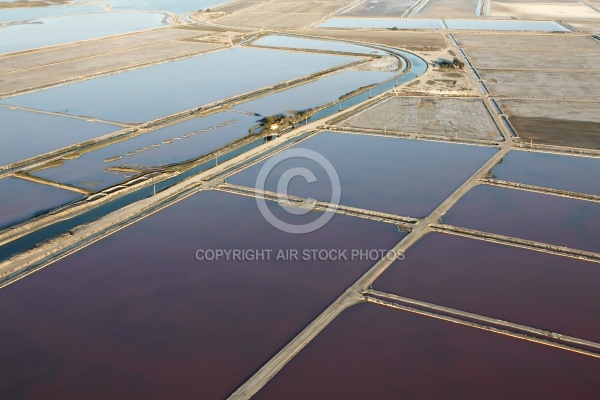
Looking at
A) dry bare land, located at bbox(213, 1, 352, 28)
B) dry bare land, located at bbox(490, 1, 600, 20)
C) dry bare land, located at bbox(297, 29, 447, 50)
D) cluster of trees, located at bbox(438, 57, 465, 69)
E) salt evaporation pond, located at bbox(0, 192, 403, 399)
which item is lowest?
salt evaporation pond, located at bbox(0, 192, 403, 399)

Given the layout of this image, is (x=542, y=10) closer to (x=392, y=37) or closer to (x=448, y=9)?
(x=448, y=9)

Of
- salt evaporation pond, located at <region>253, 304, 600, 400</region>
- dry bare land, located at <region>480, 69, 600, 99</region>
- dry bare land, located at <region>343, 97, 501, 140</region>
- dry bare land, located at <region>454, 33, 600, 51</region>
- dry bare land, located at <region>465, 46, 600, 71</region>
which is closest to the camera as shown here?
salt evaporation pond, located at <region>253, 304, 600, 400</region>

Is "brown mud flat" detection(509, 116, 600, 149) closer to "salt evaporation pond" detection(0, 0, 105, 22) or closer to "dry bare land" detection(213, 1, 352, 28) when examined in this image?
"dry bare land" detection(213, 1, 352, 28)

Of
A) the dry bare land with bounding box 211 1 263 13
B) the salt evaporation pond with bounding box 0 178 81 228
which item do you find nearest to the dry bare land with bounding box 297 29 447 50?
the dry bare land with bounding box 211 1 263 13

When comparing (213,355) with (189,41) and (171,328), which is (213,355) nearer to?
(171,328)

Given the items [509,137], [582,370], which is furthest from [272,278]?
[509,137]
